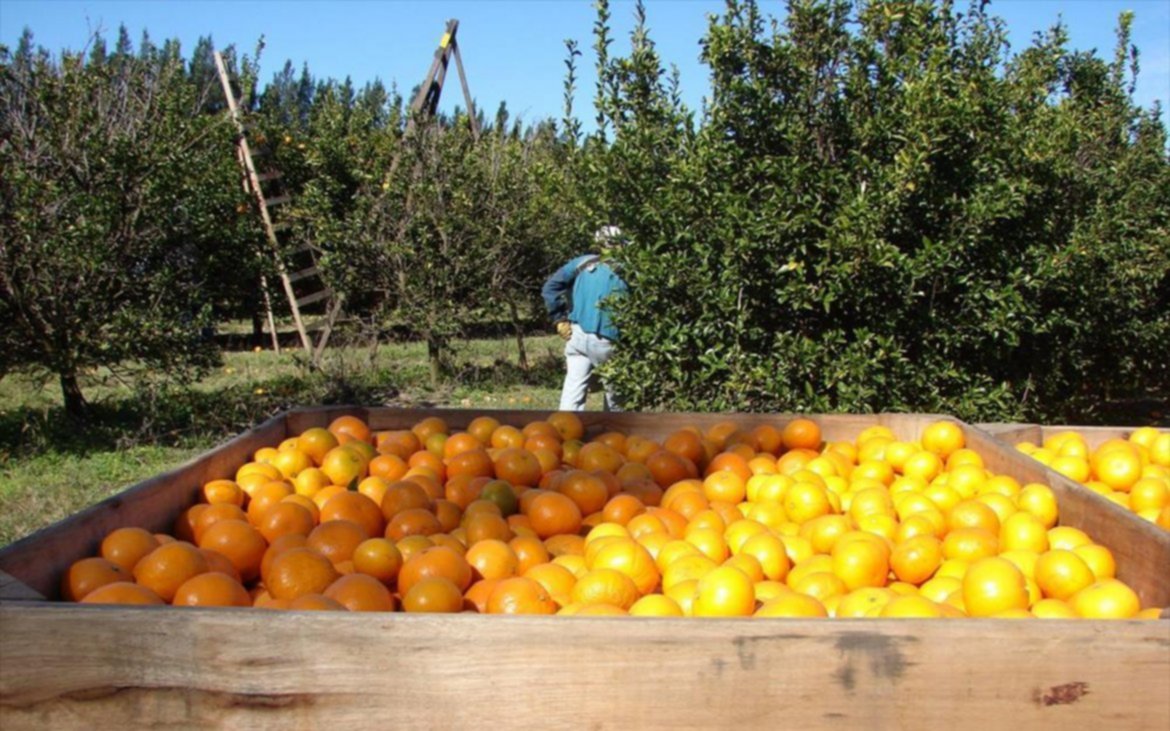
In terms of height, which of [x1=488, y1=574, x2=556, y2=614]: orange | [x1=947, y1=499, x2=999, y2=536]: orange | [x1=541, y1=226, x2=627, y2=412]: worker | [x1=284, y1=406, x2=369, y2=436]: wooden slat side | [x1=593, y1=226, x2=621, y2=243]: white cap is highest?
[x1=593, y1=226, x2=621, y2=243]: white cap

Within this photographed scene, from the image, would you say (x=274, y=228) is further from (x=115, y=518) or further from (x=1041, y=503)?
(x=1041, y=503)

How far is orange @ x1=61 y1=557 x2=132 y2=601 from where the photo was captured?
209 centimetres

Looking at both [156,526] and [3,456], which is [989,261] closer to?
[156,526]

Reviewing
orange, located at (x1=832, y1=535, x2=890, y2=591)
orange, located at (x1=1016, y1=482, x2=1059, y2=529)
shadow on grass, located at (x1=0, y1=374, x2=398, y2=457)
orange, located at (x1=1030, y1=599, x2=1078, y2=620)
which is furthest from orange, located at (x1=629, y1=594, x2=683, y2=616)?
shadow on grass, located at (x1=0, y1=374, x2=398, y2=457)

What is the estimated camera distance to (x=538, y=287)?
1297 cm

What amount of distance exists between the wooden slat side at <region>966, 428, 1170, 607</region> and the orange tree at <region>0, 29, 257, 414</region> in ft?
19.5

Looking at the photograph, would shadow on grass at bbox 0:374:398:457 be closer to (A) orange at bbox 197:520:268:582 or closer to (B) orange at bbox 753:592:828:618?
(A) orange at bbox 197:520:268:582

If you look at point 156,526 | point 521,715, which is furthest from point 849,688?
point 156,526

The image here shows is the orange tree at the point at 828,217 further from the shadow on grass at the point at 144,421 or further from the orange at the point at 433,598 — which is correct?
the shadow on grass at the point at 144,421

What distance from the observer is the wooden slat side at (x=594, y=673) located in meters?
1.63

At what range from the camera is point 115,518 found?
8.16 ft

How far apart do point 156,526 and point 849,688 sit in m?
1.99

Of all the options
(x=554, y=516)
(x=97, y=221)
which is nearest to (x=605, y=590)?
(x=554, y=516)

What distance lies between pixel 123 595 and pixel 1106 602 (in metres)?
2.05
